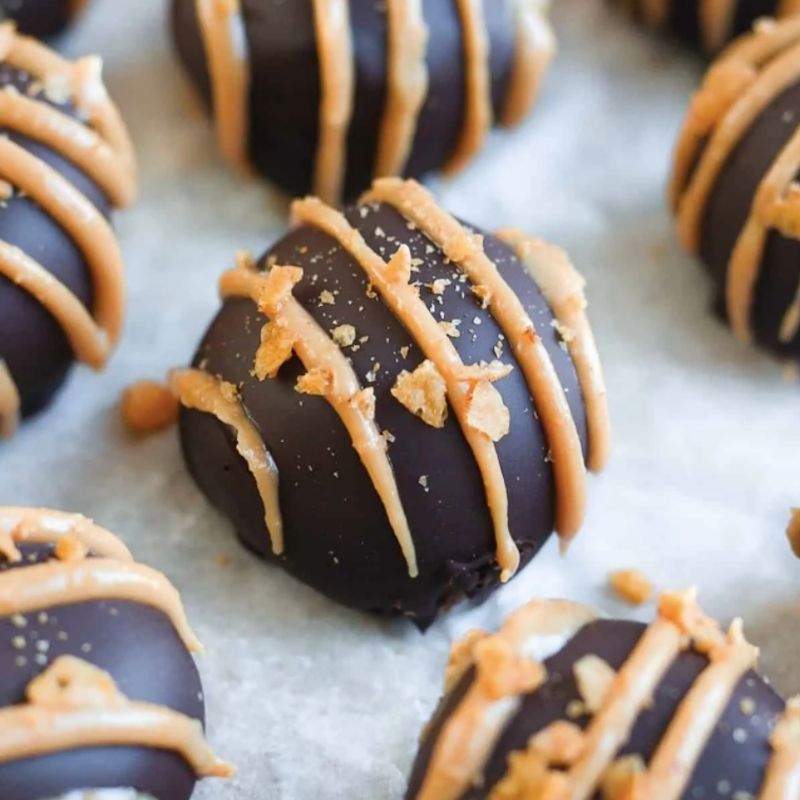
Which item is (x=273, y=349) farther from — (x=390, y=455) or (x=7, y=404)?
(x=7, y=404)

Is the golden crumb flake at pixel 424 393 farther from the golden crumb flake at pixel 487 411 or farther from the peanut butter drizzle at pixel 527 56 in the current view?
the peanut butter drizzle at pixel 527 56

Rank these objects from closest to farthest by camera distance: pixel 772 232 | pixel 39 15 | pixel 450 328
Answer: pixel 450 328 < pixel 772 232 < pixel 39 15

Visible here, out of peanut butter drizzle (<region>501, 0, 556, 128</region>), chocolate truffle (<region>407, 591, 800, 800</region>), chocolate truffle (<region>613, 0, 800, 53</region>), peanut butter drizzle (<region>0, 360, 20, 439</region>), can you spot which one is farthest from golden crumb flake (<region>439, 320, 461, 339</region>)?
chocolate truffle (<region>613, 0, 800, 53</region>)

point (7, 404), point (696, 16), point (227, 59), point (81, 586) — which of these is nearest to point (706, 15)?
point (696, 16)

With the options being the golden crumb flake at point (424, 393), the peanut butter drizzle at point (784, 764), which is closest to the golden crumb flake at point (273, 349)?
the golden crumb flake at point (424, 393)

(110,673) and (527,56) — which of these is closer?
(110,673)

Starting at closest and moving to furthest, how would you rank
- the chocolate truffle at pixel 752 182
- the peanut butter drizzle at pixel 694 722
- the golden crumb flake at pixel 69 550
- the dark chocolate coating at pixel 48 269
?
1. the peanut butter drizzle at pixel 694 722
2. the golden crumb flake at pixel 69 550
3. the dark chocolate coating at pixel 48 269
4. the chocolate truffle at pixel 752 182
